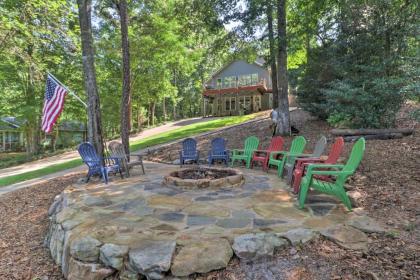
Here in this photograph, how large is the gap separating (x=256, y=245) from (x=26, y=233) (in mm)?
3764

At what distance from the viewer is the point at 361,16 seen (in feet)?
27.6

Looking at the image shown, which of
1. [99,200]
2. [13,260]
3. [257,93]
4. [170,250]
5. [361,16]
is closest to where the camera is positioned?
[170,250]

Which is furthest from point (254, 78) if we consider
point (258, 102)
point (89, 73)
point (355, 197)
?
point (355, 197)

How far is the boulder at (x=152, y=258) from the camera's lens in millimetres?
2699

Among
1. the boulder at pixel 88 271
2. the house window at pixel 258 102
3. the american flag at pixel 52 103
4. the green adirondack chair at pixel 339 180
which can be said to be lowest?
the boulder at pixel 88 271

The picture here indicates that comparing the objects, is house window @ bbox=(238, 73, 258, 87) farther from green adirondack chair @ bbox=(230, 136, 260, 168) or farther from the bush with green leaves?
green adirondack chair @ bbox=(230, 136, 260, 168)

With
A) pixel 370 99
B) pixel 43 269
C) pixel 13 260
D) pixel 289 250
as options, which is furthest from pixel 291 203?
pixel 370 99

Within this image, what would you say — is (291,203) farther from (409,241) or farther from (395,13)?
(395,13)

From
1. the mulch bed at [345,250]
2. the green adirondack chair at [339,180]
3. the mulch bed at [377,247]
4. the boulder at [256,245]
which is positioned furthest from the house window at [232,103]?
the boulder at [256,245]

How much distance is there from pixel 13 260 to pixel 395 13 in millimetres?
9492

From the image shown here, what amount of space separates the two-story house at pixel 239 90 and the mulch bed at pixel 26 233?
23.4m

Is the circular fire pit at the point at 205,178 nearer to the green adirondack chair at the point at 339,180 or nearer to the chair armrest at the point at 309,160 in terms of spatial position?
the chair armrest at the point at 309,160

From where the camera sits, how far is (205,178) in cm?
595

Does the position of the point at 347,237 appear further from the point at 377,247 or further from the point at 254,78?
the point at 254,78
